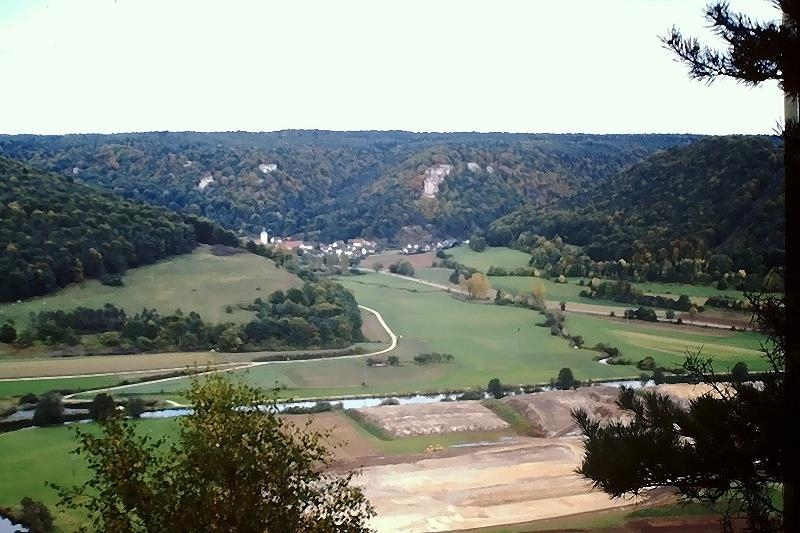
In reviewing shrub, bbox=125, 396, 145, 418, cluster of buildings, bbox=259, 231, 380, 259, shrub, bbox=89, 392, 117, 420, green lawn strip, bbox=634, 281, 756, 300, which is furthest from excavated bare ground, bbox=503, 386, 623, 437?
shrub, bbox=89, 392, 117, 420

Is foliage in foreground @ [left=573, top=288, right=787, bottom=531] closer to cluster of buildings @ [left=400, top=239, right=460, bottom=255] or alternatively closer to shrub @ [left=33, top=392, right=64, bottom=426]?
shrub @ [left=33, top=392, right=64, bottom=426]

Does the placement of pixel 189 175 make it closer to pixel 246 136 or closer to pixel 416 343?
pixel 246 136

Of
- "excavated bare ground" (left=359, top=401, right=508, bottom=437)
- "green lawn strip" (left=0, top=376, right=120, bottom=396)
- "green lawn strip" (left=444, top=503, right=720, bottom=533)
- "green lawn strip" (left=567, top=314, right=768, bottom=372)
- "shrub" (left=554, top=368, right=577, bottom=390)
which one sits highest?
"green lawn strip" (left=567, top=314, right=768, bottom=372)

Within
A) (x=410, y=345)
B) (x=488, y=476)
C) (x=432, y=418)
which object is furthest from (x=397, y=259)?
(x=488, y=476)

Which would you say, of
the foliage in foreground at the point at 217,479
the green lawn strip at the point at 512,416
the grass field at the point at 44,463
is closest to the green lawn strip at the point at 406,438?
the green lawn strip at the point at 512,416

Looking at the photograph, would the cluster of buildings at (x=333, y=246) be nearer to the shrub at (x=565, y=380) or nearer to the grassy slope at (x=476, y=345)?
the grassy slope at (x=476, y=345)

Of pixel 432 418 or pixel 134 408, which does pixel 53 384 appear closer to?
pixel 134 408
